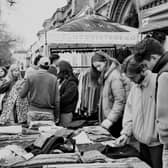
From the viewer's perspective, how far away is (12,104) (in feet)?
17.5

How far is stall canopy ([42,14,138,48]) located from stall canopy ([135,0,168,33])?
404cm

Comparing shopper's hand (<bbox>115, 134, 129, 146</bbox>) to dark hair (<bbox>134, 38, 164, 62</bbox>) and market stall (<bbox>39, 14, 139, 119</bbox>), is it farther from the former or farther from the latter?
market stall (<bbox>39, 14, 139, 119</bbox>)

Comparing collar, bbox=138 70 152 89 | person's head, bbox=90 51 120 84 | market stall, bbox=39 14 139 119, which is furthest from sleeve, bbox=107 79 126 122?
market stall, bbox=39 14 139 119

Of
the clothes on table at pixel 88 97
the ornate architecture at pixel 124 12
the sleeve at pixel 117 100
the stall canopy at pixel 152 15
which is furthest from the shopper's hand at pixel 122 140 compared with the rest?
the ornate architecture at pixel 124 12

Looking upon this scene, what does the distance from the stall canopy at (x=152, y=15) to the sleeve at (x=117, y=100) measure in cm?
87

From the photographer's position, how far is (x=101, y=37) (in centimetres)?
771

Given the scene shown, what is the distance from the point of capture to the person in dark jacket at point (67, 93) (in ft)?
18.3

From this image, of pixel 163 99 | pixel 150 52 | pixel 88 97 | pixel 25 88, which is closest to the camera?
pixel 163 99

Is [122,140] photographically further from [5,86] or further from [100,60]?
[5,86]

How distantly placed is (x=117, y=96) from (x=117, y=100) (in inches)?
1.9

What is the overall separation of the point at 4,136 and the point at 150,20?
6.24 feet

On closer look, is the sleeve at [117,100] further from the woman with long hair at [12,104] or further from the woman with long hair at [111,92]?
the woman with long hair at [12,104]

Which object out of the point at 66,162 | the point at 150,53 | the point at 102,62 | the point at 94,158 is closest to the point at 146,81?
the point at 150,53

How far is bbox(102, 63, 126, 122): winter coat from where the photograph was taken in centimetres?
406
